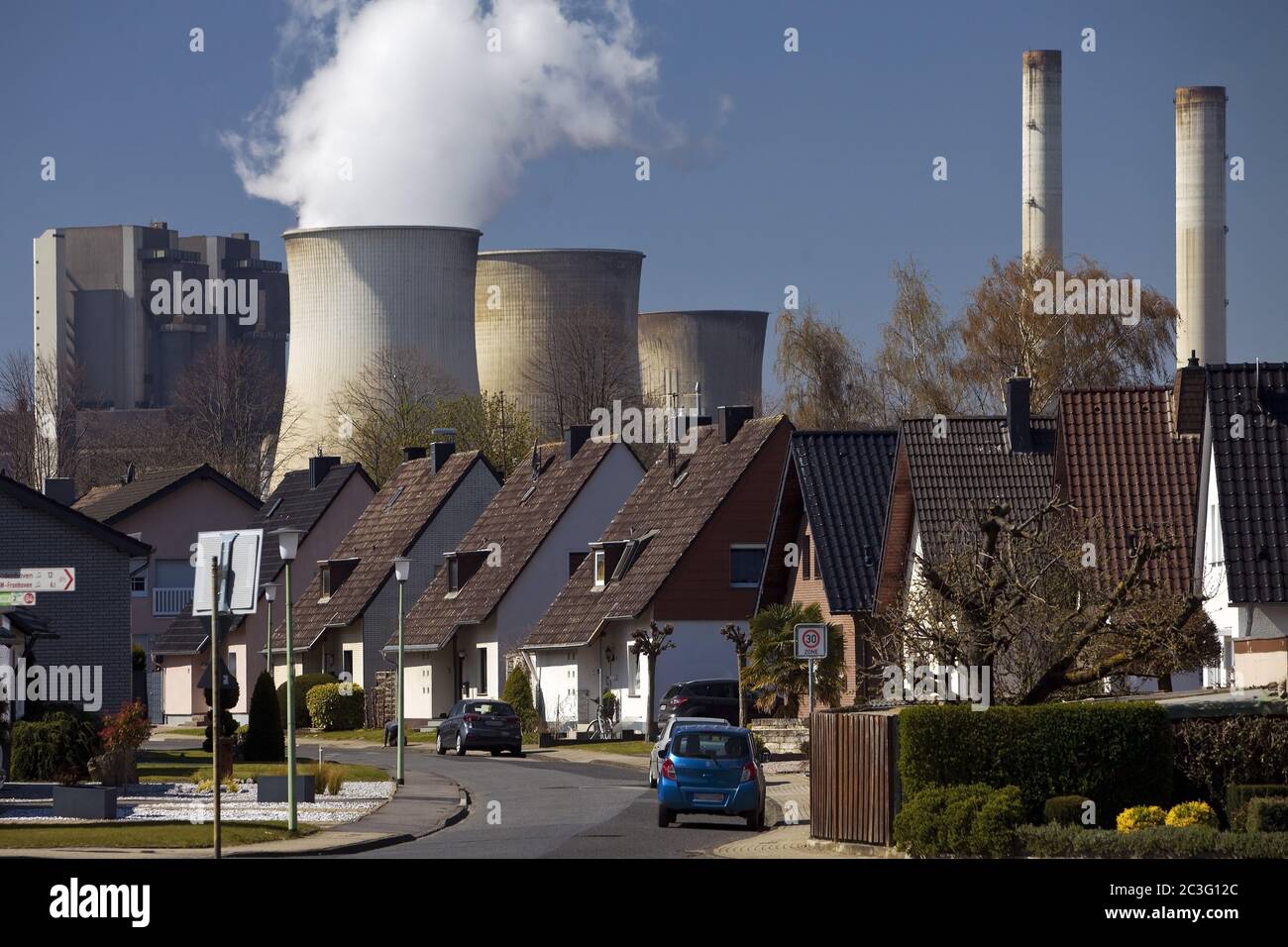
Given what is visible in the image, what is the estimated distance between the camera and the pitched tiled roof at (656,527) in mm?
55344

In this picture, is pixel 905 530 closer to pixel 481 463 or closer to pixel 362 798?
pixel 362 798

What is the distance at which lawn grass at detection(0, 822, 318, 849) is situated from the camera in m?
24.9

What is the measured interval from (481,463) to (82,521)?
2743cm

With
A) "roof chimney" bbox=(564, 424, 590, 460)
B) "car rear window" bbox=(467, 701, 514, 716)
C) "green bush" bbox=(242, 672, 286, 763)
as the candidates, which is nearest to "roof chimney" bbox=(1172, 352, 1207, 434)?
"car rear window" bbox=(467, 701, 514, 716)

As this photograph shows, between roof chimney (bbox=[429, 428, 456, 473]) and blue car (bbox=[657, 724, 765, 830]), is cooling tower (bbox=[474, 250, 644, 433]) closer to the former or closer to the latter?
roof chimney (bbox=[429, 428, 456, 473])

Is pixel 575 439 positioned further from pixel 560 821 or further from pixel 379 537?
pixel 560 821

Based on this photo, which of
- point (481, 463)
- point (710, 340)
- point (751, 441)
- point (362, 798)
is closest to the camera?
point (362, 798)

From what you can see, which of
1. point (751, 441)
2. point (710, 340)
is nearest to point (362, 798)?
point (751, 441)

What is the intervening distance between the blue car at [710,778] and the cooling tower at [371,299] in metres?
61.4

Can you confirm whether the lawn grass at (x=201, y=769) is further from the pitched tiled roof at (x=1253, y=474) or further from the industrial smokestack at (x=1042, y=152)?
the industrial smokestack at (x=1042, y=152)

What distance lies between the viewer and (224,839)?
2592cm

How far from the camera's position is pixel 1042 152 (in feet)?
323

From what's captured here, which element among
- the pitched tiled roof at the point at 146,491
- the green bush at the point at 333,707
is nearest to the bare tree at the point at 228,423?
the pitched tiled roof at the point at 146,491

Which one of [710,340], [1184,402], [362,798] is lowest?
[362,798]
